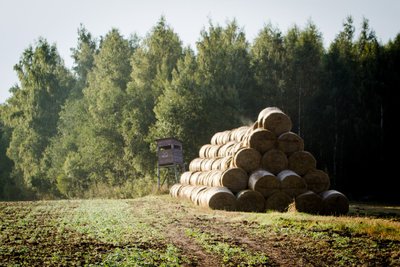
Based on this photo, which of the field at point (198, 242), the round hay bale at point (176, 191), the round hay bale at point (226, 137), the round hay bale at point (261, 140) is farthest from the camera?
the round hay bale at point (176, 191)

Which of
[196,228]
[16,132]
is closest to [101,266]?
[196,228]

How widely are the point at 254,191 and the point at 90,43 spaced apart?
63.7 meters

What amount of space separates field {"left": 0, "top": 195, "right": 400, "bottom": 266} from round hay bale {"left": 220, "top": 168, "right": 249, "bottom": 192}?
387cm

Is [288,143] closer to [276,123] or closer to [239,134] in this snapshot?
[276,123]

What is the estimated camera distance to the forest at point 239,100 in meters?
39.7

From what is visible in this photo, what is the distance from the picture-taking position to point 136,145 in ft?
157

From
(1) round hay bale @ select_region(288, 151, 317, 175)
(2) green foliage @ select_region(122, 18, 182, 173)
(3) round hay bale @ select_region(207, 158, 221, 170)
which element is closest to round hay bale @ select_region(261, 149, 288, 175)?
(1) round hay bale @ select_region(288, 151, 317, 175)

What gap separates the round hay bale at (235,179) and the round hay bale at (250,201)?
0.80 metres

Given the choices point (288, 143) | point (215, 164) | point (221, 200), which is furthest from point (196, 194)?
point (288, 143)

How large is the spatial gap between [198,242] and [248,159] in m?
9.60

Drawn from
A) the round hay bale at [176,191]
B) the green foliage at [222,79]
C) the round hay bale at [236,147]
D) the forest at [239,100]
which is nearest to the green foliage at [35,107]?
the forest at [239,100]

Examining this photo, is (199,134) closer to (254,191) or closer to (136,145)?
(136,145)

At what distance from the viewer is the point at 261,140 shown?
22125 millimetres

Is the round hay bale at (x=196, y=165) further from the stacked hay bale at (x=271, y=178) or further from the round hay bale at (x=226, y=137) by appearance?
the stacked hay bale at (x=271, y=178)
